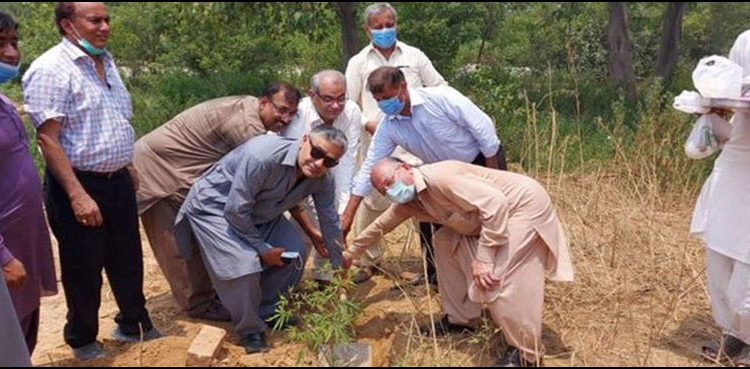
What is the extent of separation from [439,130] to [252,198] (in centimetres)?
100

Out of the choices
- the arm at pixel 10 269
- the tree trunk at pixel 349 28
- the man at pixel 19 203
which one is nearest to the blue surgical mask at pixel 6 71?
the man at pixel 19 203

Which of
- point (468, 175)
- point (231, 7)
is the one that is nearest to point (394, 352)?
point (468, 175)

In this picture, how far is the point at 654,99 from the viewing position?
6.23m

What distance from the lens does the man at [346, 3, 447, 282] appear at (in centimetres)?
484

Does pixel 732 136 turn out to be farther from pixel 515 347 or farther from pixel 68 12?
pixel 68 12

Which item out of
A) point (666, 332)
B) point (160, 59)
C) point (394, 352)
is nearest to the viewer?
point (394, 352)

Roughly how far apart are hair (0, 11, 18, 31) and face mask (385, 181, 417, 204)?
5.44ft

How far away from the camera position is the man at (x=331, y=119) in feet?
13.2

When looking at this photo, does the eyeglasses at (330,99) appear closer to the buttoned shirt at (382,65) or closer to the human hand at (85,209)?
the buttoned shirt at (382,65)

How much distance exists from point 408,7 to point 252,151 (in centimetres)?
964

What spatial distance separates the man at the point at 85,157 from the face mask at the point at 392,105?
1.19 m

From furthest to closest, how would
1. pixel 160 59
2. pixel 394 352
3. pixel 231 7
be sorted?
pixel 160 59 < pixel 231 7 < pixel 394 352

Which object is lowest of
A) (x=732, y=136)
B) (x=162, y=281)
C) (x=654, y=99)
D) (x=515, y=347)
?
(x=162, y=281)

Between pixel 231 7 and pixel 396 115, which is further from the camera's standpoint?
pixel 231 7
